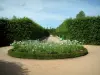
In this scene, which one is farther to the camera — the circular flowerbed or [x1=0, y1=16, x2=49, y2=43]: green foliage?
[x1=0, y1=16, x2=49, y2=43]: green foliage

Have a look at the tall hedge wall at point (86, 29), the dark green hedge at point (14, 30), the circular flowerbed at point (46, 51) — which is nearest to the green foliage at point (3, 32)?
the dark green hedge at point (14, 30)

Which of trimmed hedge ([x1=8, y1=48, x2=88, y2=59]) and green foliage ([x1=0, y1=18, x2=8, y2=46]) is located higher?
green foliage ([x1=0, y1=18, x2=8, y2=46])

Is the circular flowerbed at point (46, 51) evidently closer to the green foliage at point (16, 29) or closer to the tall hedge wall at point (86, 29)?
the green foliage at point (16, 29)

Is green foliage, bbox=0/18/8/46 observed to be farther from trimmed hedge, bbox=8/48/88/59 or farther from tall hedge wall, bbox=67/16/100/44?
trimmed hedge, bbox=8/48/88/59

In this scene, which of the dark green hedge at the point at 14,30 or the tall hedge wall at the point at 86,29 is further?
the tall hedge wall at the point at 86,29

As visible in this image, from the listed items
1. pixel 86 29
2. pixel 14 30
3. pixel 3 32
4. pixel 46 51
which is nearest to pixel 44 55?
pixel 46 51

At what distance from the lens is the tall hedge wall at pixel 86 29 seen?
23719 millimetres

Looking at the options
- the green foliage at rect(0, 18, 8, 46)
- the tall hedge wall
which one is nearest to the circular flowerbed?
the green foliage at rect(0, 18, 8, 46)

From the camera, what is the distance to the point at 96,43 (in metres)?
23.5

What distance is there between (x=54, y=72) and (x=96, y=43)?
15541 millimetres

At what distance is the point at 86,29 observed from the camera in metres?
24.2

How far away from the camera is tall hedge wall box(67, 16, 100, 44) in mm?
23719

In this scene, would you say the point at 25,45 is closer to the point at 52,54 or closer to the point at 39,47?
the point at 39,47

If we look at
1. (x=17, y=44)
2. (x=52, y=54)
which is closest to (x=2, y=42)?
(x=17, y=44)
